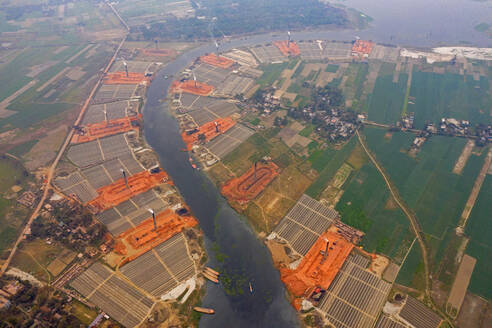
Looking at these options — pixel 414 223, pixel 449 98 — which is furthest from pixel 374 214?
pixel 449 98

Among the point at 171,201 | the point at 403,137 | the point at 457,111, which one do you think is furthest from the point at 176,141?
the point at 457,111

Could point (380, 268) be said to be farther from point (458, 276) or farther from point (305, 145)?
point (305, 145)

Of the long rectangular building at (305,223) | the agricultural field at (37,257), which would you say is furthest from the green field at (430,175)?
the agricultural field at (37,257)

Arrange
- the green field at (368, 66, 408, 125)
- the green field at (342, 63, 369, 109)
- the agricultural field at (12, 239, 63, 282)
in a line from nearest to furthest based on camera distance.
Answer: the agricultural field at (12, 239, 63, 282) → the green field at (368, 66, 408, 125) → the green field at (342, 63, 369, 109)

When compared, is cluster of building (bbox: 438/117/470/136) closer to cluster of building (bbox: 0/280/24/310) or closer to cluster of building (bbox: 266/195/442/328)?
cluster of building (bbox: 266/195/442/328)

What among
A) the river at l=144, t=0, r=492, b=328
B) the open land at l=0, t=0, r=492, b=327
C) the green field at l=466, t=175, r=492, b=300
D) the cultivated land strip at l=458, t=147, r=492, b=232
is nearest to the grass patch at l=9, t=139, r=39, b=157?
the open land at l=0, t=0, r=492, b=327
